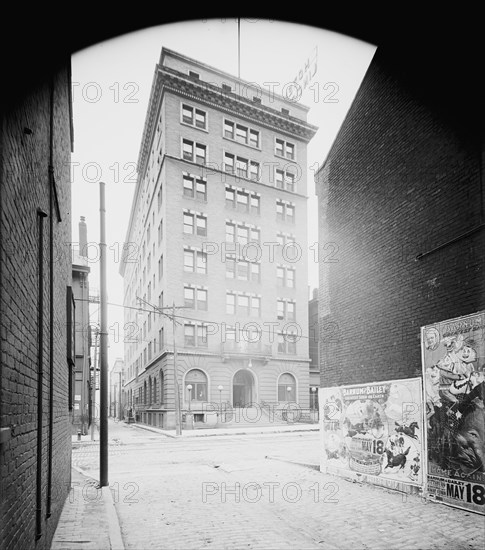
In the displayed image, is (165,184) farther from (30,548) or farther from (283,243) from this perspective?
(30,548)

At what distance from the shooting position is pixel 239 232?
41031mm

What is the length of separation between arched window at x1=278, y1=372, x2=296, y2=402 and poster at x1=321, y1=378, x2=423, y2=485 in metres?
29.1

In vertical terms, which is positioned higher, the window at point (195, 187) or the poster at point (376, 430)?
the window at point (195, 187)

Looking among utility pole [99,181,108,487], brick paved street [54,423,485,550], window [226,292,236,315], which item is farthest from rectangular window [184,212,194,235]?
brick paved street [54,423,485,550]

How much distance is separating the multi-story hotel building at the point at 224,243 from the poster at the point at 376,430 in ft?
79.7

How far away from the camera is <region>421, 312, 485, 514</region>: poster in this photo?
7.77 meters

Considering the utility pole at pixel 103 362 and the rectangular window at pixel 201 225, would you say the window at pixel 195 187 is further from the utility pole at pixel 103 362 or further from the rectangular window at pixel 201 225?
the utility pole at pixel 103 362

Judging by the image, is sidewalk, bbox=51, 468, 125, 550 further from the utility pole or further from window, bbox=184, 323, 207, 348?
window, bbox=184, 323, 207, 348

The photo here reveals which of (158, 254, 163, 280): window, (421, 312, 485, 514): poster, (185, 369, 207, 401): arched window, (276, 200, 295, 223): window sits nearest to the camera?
(421, 312, 485, 514): poster

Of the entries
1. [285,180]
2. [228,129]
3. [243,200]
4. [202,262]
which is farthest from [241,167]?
[202,262]

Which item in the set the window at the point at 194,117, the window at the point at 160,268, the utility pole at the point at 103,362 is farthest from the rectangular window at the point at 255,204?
the utility pole at the point at 103,362

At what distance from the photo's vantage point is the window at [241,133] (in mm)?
41188

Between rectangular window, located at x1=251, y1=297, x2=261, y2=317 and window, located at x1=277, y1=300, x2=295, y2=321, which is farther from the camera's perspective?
window, located at x1=277, y1=300, x2=295, y2=321

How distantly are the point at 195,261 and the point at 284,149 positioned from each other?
13635 mm
